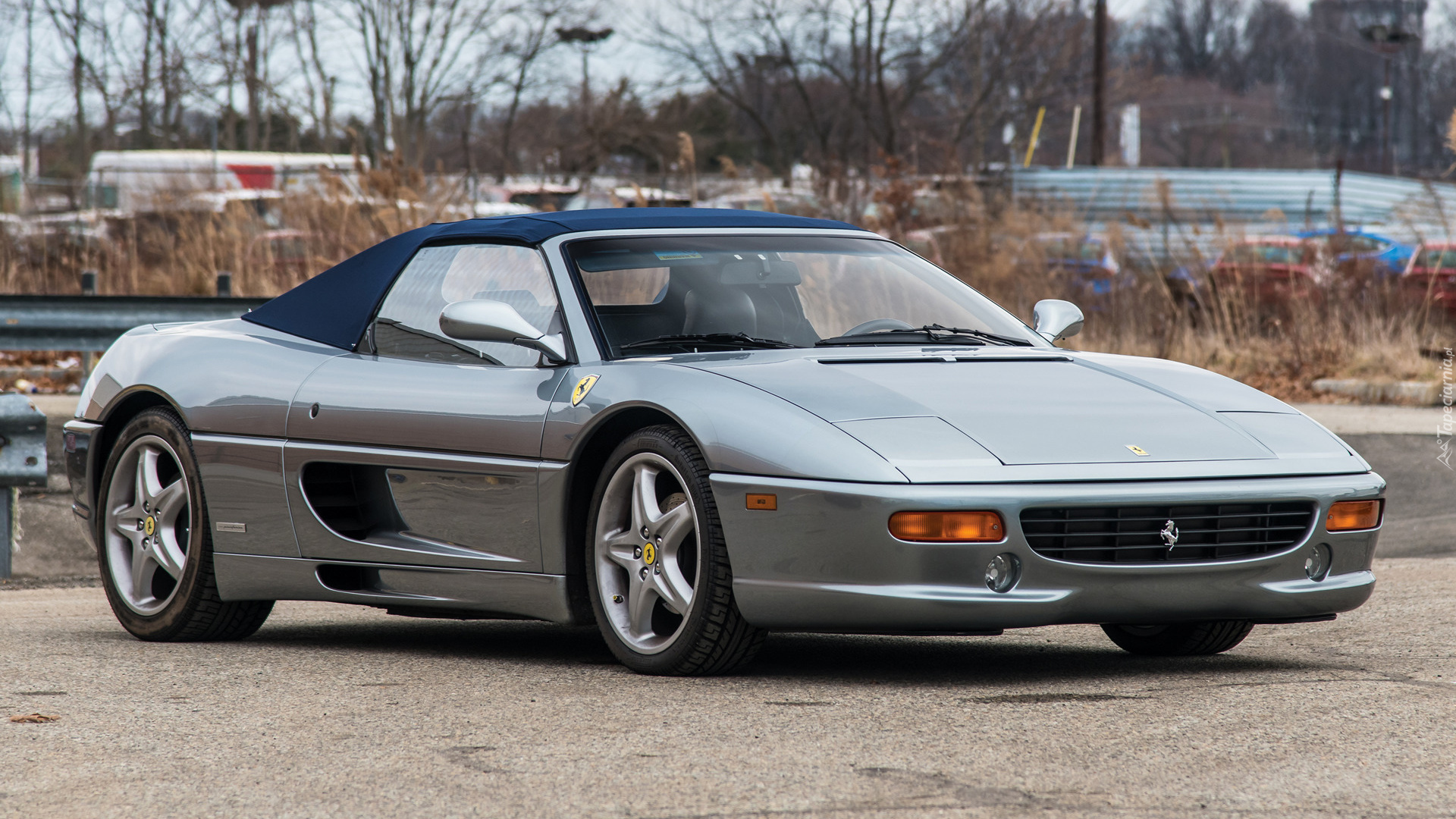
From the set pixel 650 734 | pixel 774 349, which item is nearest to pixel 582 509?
pixel 774 349

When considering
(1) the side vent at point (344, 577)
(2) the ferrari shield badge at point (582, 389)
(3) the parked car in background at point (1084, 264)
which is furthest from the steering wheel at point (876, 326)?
(3) the parked car in background at point (1084, 264)

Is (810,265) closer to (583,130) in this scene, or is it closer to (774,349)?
(774,349)

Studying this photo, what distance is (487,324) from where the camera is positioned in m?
4.59

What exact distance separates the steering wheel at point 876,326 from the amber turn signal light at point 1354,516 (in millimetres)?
1306

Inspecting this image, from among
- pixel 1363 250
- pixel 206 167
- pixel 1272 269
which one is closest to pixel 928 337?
pixel 1272 269

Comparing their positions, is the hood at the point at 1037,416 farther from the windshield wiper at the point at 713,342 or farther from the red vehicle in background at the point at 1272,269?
the red vehicle in background at the point at 1272,269

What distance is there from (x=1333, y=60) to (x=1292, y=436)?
10065 cm

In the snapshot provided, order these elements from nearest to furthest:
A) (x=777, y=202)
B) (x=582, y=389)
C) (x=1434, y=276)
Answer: (x=582, y=389)
(x=1434, y=276)
(x=777, y=202)

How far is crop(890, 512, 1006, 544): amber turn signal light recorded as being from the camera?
3883mm

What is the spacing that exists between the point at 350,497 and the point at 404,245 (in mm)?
898

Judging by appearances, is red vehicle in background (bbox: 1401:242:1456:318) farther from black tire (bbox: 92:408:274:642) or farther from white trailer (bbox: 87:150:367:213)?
white trailer (bbox: 87:150:367:213)

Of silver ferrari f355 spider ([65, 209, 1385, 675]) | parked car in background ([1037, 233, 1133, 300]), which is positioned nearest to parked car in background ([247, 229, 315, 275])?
parked car in background ([1037, 233, 1133, 300])

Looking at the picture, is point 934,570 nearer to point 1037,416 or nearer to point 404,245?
point 1037,416

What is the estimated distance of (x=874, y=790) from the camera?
3000mm
